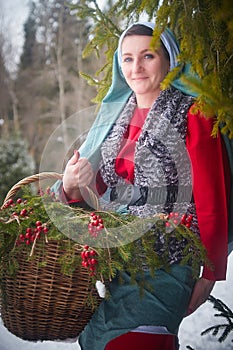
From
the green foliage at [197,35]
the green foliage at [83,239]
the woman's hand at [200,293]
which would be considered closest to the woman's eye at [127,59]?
the green foliage at [197,35]

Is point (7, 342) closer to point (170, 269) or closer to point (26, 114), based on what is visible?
point (170, 269)

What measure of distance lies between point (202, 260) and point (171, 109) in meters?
0.46

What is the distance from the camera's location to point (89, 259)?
1.47 metres

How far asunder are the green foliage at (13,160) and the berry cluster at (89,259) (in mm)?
615

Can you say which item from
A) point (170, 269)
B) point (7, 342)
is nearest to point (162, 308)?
point (170, 269)

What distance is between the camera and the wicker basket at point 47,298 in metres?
1.49

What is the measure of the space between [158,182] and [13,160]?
734 mm

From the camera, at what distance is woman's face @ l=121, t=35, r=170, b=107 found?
1.62m

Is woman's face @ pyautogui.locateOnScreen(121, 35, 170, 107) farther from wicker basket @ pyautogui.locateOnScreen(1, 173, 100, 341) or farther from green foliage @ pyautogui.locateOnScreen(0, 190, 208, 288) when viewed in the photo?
wicker basket @ pyautogui.locateOnScreen(1, 173, 100, 341)

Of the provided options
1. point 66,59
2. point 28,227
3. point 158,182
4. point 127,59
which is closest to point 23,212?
point 28,227

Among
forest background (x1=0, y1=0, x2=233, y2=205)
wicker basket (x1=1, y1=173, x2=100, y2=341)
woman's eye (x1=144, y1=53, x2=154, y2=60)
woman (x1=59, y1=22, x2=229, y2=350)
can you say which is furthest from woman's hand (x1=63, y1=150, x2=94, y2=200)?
woman's eye (x1=144, y1=53, x2=154, y2=60)

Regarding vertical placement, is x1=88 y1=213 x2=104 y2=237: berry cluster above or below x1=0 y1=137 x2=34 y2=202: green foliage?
below

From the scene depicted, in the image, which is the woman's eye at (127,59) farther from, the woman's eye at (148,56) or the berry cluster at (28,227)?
the berry cluster at (28,227)

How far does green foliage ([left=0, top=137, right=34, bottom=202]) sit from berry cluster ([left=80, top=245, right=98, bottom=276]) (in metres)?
0.62
